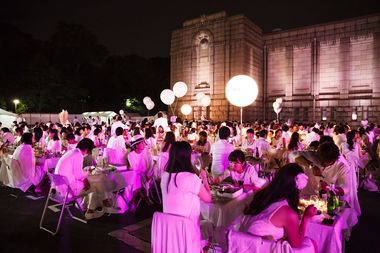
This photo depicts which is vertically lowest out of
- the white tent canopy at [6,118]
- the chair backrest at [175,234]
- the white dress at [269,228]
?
the chair backrest at [175,234]

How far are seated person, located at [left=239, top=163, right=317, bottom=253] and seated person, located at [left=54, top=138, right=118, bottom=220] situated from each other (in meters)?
3.84

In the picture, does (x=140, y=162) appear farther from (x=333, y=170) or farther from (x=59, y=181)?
(x=333, y=170)

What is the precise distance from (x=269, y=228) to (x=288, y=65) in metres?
32.9

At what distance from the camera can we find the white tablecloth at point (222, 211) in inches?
161

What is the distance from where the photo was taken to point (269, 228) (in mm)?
2934

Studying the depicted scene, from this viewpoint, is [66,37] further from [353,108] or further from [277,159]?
[277,159]

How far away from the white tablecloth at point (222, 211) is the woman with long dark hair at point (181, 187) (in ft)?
Result: 1.58

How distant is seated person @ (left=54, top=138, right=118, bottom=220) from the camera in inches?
226

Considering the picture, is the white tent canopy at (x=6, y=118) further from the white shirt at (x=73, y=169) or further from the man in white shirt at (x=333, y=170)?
the man in white shirt at (x=333, y=170)

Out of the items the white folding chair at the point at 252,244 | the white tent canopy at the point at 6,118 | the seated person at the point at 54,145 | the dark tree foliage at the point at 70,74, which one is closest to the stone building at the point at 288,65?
the dark tree foliage at the point at 70,74

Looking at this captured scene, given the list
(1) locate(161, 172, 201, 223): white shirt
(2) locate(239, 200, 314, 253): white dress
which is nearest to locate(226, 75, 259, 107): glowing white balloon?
(1) locate(161, 172, 201, 223): white shirt

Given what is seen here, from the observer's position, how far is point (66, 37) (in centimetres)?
4500

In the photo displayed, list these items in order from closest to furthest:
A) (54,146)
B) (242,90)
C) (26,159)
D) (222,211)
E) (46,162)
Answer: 1. (222,211)
2. (26,159)
3. (46,162)
4. (242,90)
5. (54,146)

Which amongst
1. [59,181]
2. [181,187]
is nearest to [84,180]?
[59,181]
